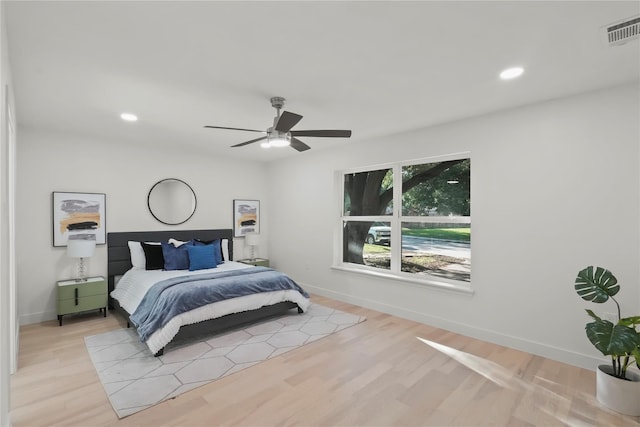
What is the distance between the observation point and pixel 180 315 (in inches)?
125

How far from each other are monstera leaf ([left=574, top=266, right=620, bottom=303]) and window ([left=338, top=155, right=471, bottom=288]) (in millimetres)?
1283

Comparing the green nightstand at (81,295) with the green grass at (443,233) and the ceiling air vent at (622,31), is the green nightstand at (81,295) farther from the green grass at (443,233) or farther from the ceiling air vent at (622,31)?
the ceiling air vent at (622,31)

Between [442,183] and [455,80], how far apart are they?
160 cm

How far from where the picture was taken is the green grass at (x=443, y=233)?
374 centimetres

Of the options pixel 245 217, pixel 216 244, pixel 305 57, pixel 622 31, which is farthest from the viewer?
pixel 245 217

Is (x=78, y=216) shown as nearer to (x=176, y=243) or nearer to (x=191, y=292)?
(x=176, y=243)

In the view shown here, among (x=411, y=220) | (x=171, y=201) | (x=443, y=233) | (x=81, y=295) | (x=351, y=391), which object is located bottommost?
(x=351, y=391)

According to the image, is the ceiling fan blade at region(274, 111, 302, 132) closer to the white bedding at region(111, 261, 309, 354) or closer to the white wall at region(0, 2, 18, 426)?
the white wall at region(0, 2, 18, 426)

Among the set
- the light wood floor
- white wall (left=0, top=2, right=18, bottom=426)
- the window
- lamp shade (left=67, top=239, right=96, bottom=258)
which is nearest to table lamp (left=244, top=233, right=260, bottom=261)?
the window

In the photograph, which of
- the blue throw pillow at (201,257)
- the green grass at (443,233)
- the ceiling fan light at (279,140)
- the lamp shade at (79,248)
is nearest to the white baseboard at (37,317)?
the lamp shade at (79,248)

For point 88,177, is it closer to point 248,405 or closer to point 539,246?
point 248,405

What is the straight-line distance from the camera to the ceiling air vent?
1800mm

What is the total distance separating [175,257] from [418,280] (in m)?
3.25

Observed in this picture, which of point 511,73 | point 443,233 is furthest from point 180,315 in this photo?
point 511,73
